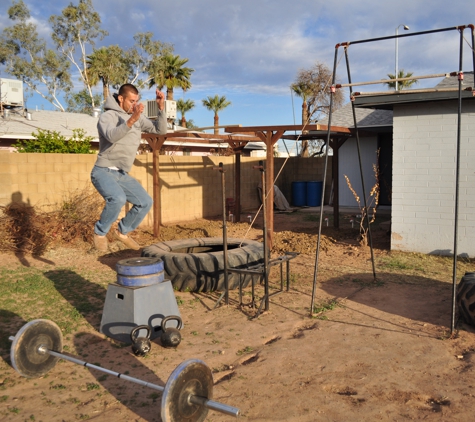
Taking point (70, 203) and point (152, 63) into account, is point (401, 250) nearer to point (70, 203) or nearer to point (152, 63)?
point (70, 203)

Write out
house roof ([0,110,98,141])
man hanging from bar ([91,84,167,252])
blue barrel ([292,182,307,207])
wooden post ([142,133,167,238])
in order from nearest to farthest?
1. man hanging from bar ([91,84,167,252])
2. wooden post ([142,133,167,238])
3. house roof ([0,110,98,141])
4. blue barrel ([292,182,307,207])

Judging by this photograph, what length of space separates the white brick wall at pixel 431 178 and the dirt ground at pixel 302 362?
211 cm

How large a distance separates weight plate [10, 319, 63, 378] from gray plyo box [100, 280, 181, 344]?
0.72 m

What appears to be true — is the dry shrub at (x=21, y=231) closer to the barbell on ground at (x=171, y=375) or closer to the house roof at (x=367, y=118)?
the barbell on ground at (x=171, y=375)

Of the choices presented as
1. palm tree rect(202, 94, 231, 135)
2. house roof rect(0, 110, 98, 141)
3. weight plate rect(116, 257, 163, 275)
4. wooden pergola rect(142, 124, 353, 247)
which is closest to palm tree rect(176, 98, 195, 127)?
palm tree rect(202, 94, 231, 135)

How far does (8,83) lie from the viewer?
73.3ft

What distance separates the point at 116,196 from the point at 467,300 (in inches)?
159

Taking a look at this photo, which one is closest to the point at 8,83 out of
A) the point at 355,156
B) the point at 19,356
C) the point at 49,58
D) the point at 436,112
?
the point at 49,58

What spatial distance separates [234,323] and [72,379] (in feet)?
6.71

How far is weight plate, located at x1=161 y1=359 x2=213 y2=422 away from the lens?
3129 millimetres

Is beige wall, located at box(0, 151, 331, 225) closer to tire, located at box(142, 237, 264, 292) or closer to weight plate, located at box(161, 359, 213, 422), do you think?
tire, located at box(142, 237, 264, 292)

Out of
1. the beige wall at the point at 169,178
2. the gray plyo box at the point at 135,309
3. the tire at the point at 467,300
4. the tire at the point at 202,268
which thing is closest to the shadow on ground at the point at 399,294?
the tire at the point at 467,300

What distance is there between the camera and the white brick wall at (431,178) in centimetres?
898

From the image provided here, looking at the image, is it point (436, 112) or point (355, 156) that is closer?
point (436, 112)
